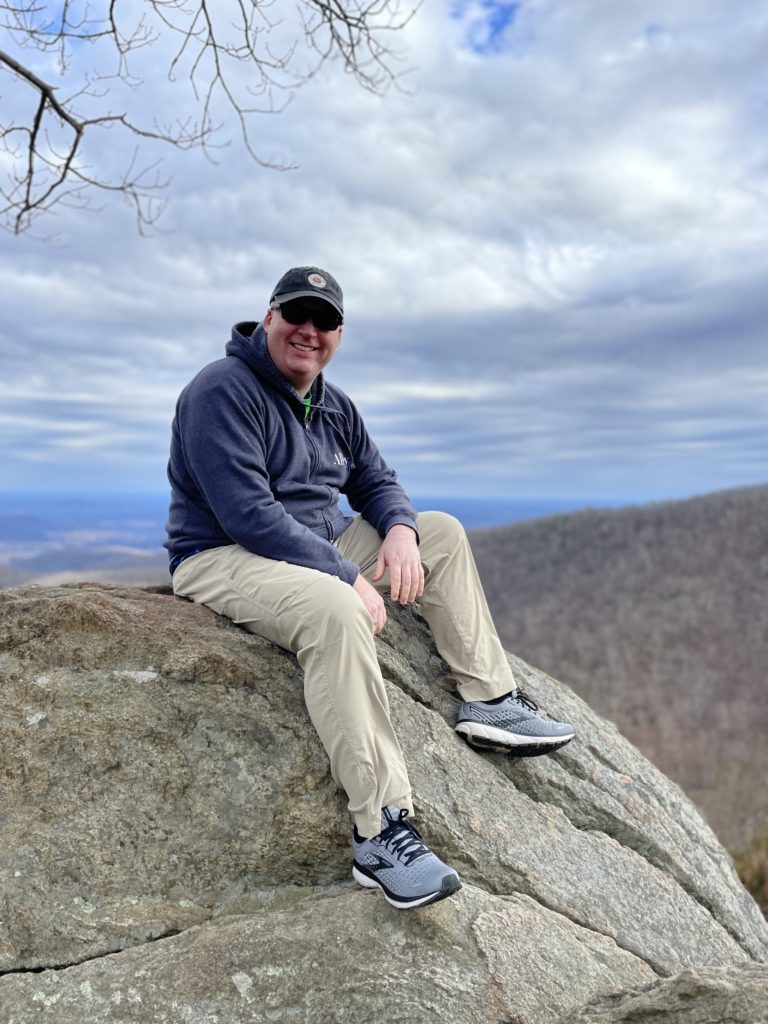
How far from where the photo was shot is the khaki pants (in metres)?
4.09

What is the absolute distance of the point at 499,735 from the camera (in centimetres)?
519

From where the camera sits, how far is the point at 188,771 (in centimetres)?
450

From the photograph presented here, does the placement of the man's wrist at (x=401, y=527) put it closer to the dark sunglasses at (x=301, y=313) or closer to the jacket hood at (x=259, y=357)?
the jacket hood at (x=259, y=357)

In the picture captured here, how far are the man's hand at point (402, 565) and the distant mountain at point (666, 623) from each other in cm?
4280

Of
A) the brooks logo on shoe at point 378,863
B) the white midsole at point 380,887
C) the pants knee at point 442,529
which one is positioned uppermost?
the pants knee at point 442,529

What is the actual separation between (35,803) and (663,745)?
67.3 meters

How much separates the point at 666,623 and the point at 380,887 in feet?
289

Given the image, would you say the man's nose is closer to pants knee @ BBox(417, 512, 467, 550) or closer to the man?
the man

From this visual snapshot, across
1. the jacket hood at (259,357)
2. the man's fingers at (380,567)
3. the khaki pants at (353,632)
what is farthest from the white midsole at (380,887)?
the jacket hood at (259,357)

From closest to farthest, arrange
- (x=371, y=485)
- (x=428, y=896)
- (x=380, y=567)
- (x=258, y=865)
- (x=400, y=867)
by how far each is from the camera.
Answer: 1. (x=428, y=896)
2. (x=400, y=867)
3. (x=258, y=865)
4. (x=380, y=567)
5. (x=371, y=485)

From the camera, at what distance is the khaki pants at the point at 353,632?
4.09 m

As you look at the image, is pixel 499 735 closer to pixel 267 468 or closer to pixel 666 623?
pixel 267 468

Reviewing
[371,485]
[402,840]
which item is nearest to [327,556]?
[371,485]

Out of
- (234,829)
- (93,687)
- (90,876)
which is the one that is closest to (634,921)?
(234,829)
